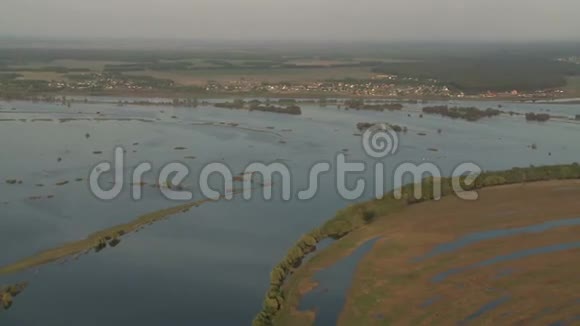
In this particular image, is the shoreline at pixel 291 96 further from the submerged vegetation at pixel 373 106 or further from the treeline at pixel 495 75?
the submerged vegetation at pixel 373 106

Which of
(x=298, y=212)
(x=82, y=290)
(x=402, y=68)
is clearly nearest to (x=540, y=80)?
(x=402, y=68)

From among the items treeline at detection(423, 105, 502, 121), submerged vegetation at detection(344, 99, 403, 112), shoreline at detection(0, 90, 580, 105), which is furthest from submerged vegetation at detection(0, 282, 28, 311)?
shoreline at detection(0, 90, 580, 105)

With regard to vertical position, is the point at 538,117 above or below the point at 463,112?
below

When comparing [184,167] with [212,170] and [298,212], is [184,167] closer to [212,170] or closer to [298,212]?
[212,170]

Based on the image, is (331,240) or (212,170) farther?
(212,170)

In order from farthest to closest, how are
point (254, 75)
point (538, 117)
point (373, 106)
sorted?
point (254, 75)
point (373, 106)
point (538, 117)

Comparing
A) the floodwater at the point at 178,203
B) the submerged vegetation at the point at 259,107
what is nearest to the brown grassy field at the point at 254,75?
the submerged vegetation at the point at 259,107

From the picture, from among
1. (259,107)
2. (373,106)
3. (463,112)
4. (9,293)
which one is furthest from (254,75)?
(9,293)

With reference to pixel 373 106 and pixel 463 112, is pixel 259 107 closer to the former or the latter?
pixel 373 106
